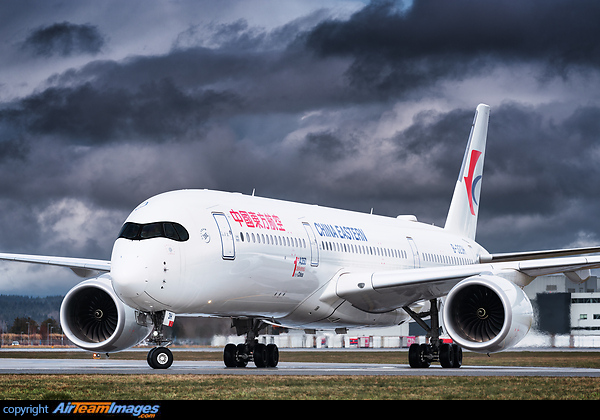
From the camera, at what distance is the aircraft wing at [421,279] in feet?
69.2

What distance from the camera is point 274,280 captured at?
2056 cm

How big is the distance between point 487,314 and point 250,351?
6369mm

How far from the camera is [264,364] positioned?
22797mm

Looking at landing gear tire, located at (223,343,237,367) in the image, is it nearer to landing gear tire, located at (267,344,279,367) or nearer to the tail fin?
landing gear tire, located at (267,344,279,367)

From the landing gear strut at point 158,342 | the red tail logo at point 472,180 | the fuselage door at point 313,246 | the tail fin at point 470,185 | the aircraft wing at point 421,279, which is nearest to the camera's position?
the landing gear strut at point 158,342

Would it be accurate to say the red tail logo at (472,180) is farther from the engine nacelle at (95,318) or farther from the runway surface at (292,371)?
the engine nacelle at (95,318)

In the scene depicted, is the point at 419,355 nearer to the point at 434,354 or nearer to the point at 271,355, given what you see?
the point at 434,354

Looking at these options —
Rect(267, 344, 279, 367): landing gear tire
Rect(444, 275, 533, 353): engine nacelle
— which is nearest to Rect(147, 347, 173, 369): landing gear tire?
Rect(267, 344, 279, 367): landing gear tire

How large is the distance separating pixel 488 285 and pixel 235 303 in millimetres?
5583

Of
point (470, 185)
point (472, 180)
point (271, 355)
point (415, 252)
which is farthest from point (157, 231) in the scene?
point (472, 180)

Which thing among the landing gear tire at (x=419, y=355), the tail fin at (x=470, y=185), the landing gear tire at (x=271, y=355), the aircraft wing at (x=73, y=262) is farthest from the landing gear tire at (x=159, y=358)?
the tail fin at (x=470, y=185)

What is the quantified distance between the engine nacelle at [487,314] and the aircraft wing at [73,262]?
9400 millimetres

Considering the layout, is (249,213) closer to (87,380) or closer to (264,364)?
(264,364)
